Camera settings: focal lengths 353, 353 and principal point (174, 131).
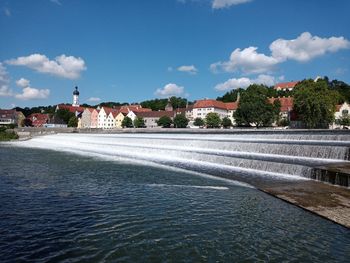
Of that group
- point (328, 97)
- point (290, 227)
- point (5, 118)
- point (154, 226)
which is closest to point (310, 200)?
point (290, 227)

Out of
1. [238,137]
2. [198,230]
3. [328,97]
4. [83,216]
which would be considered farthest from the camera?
[328,97]

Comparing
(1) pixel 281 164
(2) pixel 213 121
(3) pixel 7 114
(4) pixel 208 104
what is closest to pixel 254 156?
(1) pixel 281 164

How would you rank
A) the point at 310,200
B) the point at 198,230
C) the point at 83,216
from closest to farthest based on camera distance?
the point at 198,230, the point at 83,216, the point at 310,200

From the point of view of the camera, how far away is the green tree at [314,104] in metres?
65.8

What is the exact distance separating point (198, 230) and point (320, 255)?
3070 mm

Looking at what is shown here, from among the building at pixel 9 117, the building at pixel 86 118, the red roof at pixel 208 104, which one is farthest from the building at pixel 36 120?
the red roof at pixel 208 104

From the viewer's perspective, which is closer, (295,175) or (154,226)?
(154,226)

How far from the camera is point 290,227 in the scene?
9.76 metres

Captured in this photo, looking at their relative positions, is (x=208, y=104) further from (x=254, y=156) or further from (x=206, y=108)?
(x=254, y=156)

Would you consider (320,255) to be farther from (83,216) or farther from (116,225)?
(83,216)

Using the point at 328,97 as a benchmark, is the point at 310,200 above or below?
below

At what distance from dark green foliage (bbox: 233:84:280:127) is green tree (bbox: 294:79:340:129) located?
1230cm

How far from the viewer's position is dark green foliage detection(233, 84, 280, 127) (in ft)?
269

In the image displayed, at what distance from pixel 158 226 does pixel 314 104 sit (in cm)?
6198
